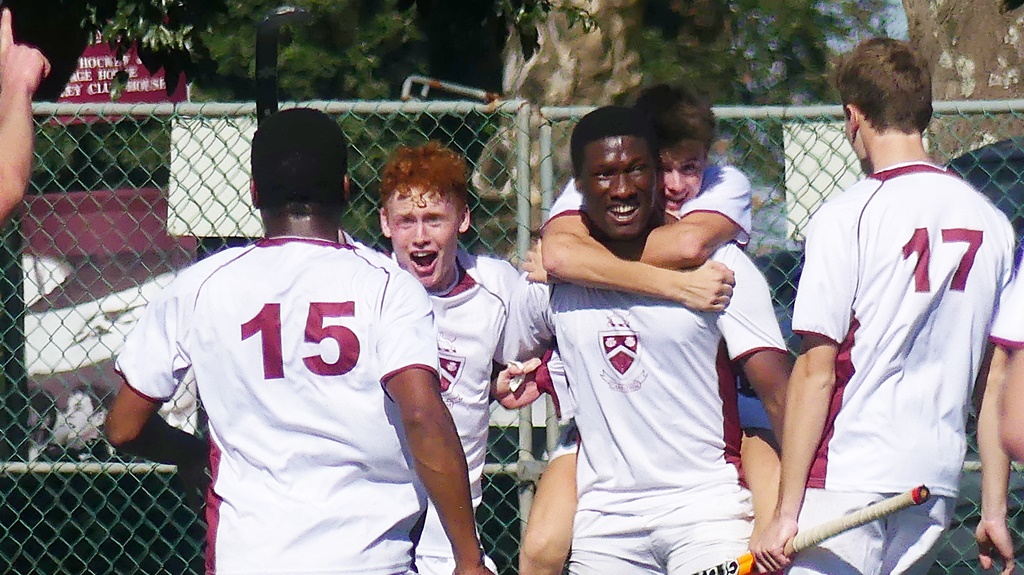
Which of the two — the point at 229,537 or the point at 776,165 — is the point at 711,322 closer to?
the point at 229,537

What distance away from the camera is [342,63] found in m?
16.8

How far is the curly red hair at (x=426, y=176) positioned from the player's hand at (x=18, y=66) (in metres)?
1.28

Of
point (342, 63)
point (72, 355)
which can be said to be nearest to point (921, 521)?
point (72, 355)

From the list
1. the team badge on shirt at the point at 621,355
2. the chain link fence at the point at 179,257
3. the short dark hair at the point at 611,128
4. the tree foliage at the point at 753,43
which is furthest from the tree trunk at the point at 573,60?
the team badge on shirt at the point at 621,355

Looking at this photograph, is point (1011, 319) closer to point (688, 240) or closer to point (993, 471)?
point (993, 471)

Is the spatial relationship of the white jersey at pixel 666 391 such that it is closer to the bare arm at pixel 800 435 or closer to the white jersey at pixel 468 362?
the bare arm at pixel 800 435

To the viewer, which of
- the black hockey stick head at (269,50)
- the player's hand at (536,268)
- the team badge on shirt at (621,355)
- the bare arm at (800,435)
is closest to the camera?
the bare arm at (800,435)

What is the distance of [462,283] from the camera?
179 inches

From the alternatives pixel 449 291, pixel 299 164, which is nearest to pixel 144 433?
pixel 299 164

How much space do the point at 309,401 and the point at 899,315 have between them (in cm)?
145

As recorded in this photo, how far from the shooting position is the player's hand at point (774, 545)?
3.60 m

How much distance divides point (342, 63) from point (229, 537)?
13.8m

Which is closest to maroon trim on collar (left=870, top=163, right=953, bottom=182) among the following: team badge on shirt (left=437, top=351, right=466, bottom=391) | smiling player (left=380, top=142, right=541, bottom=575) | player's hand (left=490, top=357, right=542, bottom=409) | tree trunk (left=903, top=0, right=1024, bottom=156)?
player's hand (left=490, top=357, right=542, bottom=409)

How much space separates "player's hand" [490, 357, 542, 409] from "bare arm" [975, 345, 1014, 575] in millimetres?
1256
